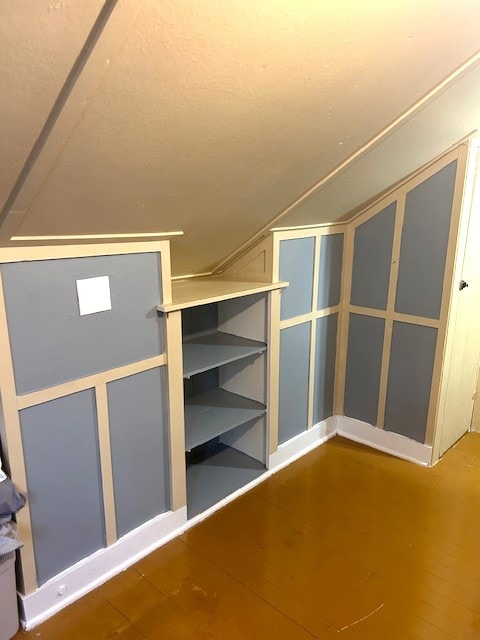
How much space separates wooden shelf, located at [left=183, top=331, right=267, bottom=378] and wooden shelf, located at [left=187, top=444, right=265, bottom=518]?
0.71 meters

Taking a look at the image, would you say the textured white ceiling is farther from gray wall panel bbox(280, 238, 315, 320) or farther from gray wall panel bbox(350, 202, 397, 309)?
gray wall panel bbox(350, 202, 397, 309)

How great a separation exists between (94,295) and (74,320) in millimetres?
124

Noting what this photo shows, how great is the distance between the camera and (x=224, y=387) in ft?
10.2

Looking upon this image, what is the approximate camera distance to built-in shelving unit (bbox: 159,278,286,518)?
8.57ft

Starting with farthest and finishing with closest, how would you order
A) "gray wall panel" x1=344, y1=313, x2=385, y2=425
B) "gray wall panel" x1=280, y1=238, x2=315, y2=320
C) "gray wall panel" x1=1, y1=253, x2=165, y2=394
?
"gray wall panel" x1=344, y1=313, x2=385, y2=425
"gray wall panel" x1=280, y1=238, x2=315, y2=320
"gray wall panel" x1=1, y1=253, x2=165, y2=394

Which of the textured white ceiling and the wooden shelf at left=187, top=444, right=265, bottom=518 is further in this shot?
the wooden shelf at left=187, top=444, right=265, bottom=518

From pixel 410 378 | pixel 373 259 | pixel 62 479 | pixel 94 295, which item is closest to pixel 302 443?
pixel 410 378

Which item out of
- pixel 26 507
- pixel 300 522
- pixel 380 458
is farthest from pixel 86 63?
pixel 380 458

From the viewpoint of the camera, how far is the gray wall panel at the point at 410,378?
2.91 m

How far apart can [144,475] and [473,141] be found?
2366 millimetres

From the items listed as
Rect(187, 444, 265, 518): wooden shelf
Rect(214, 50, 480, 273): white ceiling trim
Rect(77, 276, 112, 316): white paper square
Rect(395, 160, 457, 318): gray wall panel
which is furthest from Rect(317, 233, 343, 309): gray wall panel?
Rect(77, 276, 112, 316): white paper square

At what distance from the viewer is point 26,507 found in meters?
1.84

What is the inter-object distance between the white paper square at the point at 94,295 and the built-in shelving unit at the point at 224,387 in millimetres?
539

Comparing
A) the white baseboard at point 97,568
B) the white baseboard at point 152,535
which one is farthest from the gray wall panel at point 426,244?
the white baseboard at point 97,568
